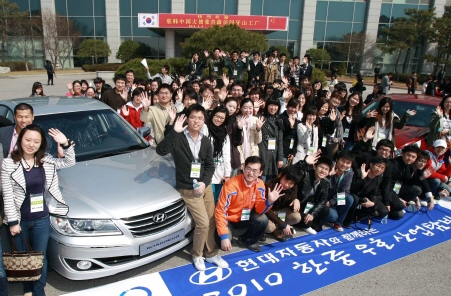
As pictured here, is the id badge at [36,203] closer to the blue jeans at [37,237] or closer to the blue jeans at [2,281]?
the blue jeans at [37,237]

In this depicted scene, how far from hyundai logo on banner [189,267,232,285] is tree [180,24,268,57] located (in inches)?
641

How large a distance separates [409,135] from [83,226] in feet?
19.3

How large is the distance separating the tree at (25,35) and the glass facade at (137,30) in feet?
24.9

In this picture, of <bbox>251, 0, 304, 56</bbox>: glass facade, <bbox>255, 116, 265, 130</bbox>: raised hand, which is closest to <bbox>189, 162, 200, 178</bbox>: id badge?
<bbox>255, 116, 265, 130</bbox>: raised hand

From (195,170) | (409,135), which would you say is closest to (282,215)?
(195,170)

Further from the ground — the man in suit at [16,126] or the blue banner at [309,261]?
the man in suit at [16,126]

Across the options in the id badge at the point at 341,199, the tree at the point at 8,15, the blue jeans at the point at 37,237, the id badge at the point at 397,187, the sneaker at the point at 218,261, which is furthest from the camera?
the tree at the point at 8,15

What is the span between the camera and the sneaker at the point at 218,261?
3545 millimetres

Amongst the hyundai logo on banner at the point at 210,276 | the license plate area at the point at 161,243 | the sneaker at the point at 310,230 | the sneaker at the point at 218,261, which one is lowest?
the hyundai logo on banner at the point at 210,276

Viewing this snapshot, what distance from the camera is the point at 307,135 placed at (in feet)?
16.2

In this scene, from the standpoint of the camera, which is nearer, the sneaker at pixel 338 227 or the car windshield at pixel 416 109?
the sneaker at pixel 338 227

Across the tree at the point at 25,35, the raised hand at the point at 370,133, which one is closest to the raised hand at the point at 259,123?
the raised hand at the point at 370,133

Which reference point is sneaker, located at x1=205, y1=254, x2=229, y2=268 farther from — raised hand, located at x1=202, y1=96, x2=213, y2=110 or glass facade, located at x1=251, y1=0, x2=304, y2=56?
glass facade, located at x1=251, y1=0, x2=304, y2=56

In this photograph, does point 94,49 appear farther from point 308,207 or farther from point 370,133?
point 308,207
